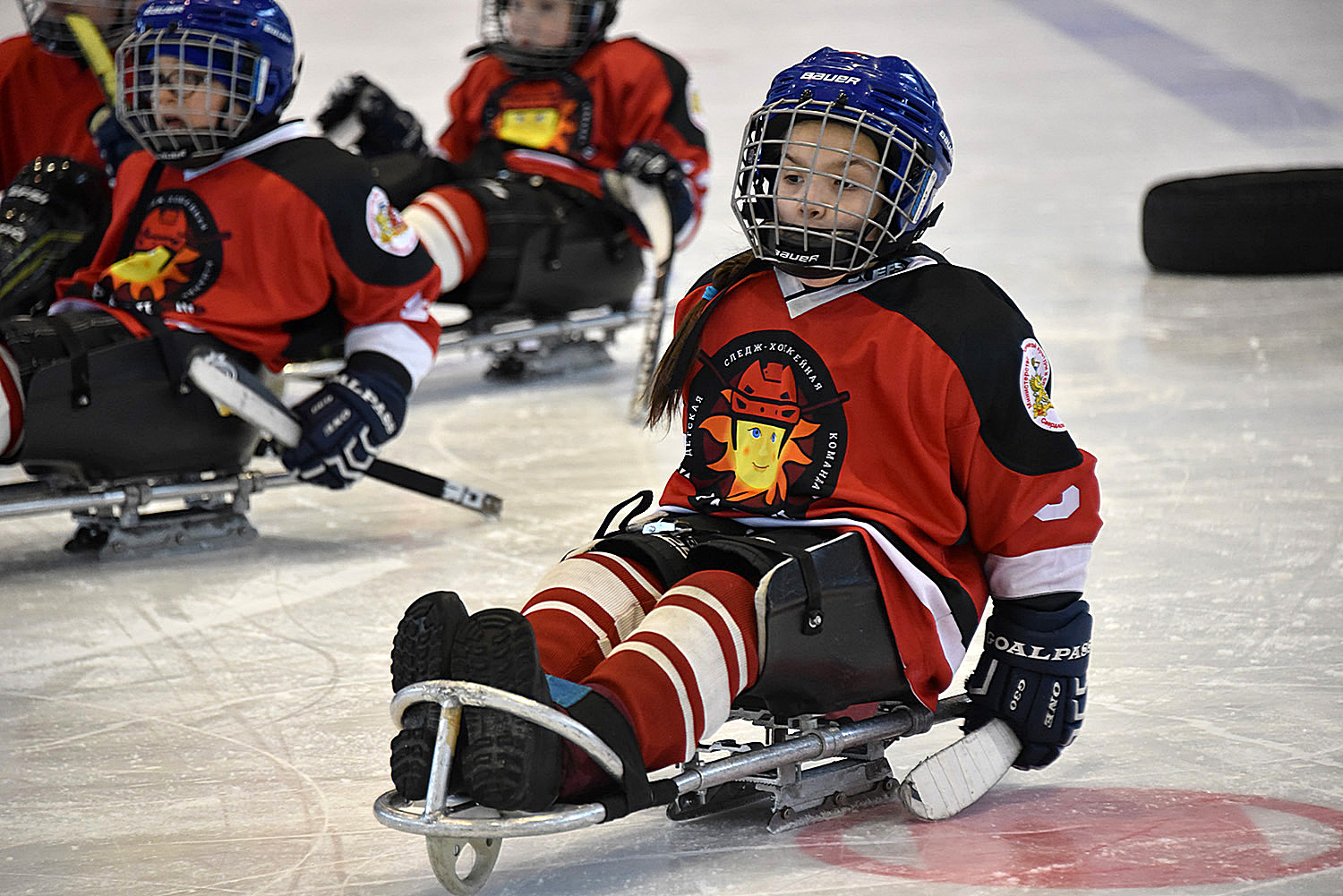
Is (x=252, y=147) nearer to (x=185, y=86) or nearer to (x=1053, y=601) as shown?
(x=185, y=86)

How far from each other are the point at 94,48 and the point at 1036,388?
2.47m

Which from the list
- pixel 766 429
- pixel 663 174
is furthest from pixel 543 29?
pixel 766 429

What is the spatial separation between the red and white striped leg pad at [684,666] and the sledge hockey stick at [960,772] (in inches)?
8.8

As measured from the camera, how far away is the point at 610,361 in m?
4.95

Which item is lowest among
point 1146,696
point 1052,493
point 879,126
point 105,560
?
point 105,560

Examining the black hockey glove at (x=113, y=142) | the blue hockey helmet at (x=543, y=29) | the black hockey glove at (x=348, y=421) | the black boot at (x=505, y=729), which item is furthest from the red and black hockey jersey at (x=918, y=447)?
the blue hockey helmet at (x=543, y=29)

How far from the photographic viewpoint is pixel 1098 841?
1.75 m

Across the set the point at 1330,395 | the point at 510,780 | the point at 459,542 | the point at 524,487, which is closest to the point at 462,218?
the point at 524,487

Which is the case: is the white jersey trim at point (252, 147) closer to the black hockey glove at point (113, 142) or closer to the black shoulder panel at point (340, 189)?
the black shoulder panel at point (340, 189)

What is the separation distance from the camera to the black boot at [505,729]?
1.47 m

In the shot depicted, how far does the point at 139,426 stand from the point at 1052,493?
1.84m

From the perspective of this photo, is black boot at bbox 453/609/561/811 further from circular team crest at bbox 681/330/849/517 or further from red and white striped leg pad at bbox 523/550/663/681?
circular team crest at bbox 681/330/849/517

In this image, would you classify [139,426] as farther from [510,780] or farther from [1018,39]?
[1018,39]

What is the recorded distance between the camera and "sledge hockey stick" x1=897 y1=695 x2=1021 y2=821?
179cm
